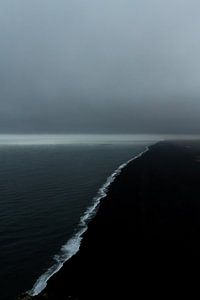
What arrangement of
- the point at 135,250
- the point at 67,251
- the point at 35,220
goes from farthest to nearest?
the point at 35,220
the point at 67,251
the point at 135,250

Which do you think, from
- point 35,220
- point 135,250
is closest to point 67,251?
point 135,250

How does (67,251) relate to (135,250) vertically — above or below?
below

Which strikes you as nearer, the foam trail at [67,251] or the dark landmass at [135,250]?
the dark landmass at [135,250]

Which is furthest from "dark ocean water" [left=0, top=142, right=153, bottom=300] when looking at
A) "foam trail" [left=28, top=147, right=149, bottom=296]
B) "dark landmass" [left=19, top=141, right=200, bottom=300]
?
"dark landmass" [left=19, top=141, right=200, bottom=300]

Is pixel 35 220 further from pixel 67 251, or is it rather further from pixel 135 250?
pixel 135 250

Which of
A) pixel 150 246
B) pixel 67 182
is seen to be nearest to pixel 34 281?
pixel 150 246

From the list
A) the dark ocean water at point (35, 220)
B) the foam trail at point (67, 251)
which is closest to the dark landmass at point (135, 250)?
the foam trail at point (67, 251)

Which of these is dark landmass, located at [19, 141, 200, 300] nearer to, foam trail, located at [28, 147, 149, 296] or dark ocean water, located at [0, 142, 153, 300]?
foam trail, located at [28, 147, 149, 296]

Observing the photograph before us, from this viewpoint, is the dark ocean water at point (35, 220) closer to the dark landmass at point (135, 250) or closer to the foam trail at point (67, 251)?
the foam trail at point (67, 251)

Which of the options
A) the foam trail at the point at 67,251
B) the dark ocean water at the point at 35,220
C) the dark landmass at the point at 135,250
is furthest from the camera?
the dark ocean water at the point at 35,220
